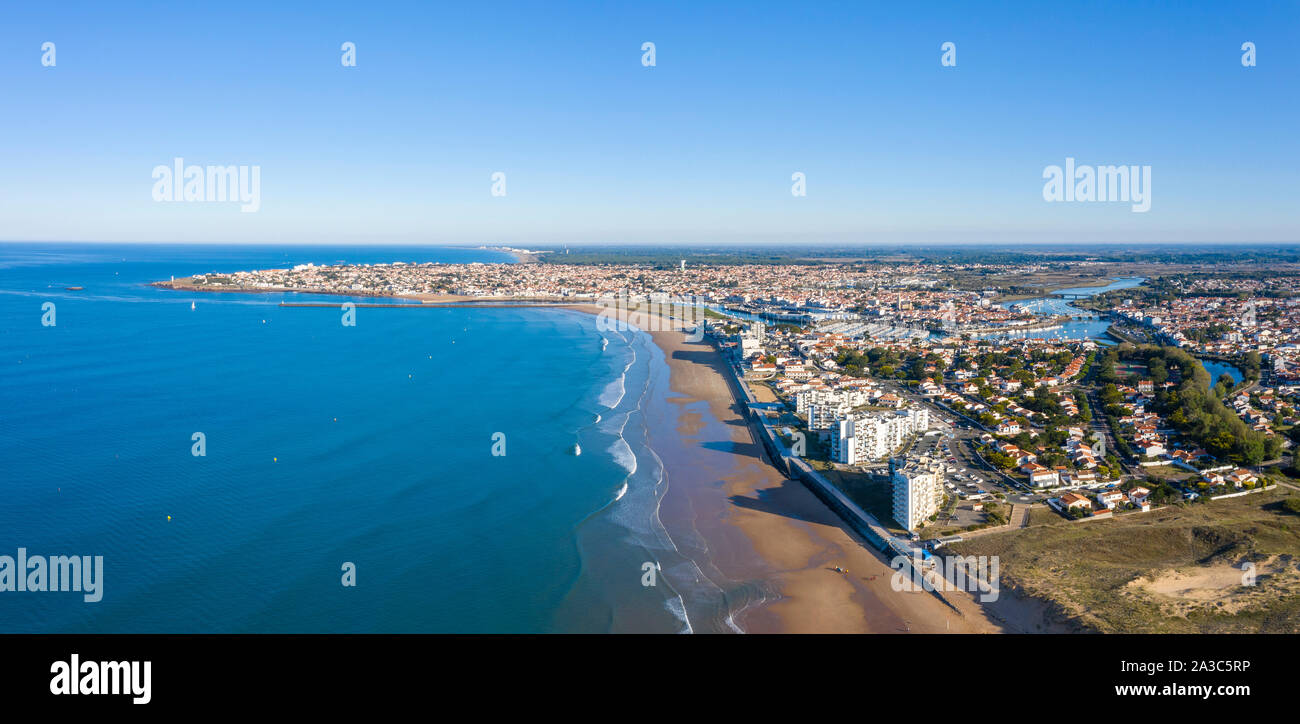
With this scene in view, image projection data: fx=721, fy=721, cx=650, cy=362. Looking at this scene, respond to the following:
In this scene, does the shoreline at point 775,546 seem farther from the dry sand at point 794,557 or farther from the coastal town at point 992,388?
the coastal town at point 992,388

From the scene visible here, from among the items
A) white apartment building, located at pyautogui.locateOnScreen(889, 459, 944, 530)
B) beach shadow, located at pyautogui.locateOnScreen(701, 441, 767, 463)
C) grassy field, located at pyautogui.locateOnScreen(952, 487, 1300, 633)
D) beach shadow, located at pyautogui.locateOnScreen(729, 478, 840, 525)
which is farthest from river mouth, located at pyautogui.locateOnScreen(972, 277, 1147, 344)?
white apartment building, located at pyautogui.locateOnScreen(889, 459, 944, 530)

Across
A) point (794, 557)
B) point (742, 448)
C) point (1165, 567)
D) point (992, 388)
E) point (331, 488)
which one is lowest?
point (794, 557)

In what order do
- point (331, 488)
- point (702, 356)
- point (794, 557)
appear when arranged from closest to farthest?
point (794, 557) → point (331, 488) → point (702, 356)

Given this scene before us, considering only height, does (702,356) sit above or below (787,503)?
above

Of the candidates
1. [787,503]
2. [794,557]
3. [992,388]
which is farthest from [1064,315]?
[794,557]

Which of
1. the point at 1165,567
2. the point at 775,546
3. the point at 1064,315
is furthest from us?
the point at 1064,315

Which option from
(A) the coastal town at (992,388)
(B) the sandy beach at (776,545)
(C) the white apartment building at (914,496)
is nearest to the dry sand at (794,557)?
(B) the sandy beach at (776,545)

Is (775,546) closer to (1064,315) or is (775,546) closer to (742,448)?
(742,448)
